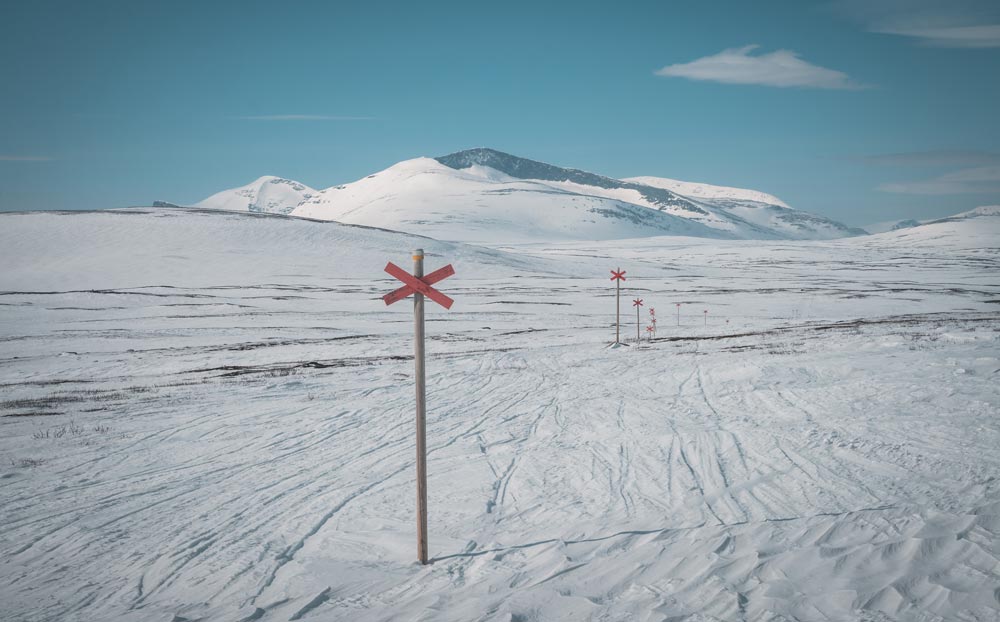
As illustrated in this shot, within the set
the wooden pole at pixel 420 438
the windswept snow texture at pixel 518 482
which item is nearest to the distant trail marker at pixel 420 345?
the wooden pole at pixel 420 438

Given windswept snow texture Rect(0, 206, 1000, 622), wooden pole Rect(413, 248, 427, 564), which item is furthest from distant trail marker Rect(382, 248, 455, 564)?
windswept snow texture Rect(0, 206, 1000, 622)

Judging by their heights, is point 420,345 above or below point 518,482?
above

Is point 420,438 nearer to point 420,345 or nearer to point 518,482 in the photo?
point 420,345

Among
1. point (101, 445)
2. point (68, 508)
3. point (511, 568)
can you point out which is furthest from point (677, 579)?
point (101, 445)

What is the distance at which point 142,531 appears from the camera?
9148mm

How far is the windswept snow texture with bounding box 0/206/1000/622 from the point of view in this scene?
7051 mm

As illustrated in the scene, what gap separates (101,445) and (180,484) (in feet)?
12.7

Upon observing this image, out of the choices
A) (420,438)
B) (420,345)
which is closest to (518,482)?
(420,438)

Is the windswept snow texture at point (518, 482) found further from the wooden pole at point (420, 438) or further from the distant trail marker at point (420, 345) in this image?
the distant trail marker at point (420, 345)

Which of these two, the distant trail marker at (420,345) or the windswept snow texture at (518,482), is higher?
the distant trail marker at (420,345)

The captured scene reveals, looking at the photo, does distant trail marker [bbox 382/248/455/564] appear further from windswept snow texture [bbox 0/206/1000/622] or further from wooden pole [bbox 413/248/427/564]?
windswept snow texture [bbox 0/206/1000/622]

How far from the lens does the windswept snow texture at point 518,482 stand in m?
7.05

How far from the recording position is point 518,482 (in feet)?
36.2

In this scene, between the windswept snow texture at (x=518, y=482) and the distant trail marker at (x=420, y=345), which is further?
the distant trail marker at (x=420, y=345)
